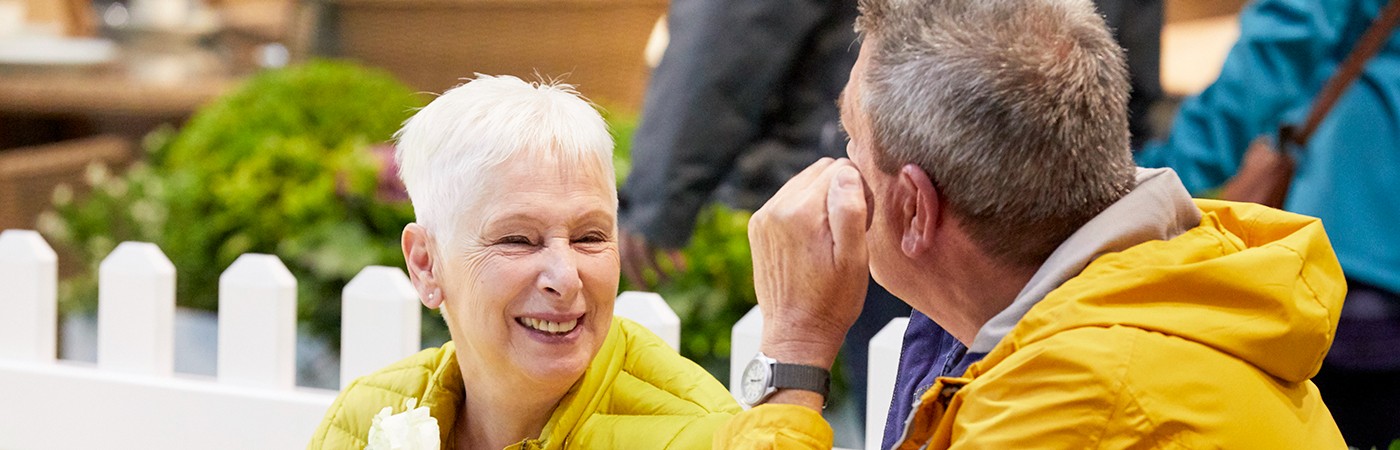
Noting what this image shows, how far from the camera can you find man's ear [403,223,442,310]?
1826 millimetres

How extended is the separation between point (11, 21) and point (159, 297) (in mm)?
4275

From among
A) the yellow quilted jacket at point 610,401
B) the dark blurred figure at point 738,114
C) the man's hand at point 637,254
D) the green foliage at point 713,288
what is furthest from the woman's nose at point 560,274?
the green foliage at point 713,288

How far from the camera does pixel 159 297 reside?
268 centimetres

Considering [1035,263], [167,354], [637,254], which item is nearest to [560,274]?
[1035,263]

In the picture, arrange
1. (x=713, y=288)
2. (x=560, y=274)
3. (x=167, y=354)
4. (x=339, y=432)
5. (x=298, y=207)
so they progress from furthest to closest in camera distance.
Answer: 1. (x=298, y=207)
2. (x=713, y=288)
3. (x=167, y=354)
4. (x=339, y=432)
5. (x=560, y=274)

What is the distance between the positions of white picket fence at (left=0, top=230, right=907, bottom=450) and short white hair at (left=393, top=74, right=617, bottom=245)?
63cm

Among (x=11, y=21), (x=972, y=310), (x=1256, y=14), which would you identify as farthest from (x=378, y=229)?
(x=11, y=21)

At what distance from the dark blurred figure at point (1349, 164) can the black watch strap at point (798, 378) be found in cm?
A: 127

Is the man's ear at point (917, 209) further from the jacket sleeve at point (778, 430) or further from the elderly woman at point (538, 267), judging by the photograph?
the elderly woman at point (538, 267)

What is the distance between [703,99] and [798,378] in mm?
1070

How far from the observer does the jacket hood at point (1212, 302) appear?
1387mm

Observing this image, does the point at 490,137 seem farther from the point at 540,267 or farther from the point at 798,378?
the point at 798,378

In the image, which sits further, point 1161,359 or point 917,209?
point 917,209

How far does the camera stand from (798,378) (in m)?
1.58
